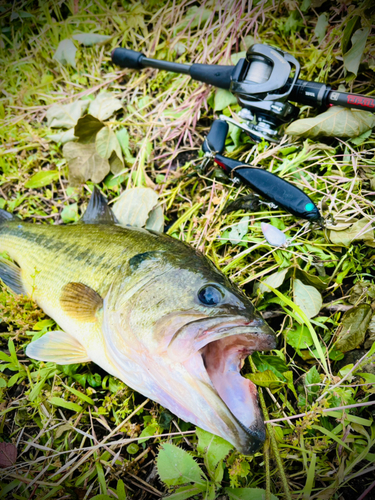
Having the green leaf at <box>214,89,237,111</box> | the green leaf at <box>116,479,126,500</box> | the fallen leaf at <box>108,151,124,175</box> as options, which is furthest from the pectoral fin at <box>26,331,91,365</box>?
the green leaf at <box>214,89,237,111</box>

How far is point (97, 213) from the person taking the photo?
9.00 feet

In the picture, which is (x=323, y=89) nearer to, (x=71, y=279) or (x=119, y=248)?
(x=119, y=248)

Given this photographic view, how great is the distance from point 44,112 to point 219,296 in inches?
132

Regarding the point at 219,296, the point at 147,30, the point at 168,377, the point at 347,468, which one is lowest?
the point at 347,468

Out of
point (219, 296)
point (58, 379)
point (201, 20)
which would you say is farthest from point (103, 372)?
point (201, 20)

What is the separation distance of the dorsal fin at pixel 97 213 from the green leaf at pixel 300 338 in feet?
5.22

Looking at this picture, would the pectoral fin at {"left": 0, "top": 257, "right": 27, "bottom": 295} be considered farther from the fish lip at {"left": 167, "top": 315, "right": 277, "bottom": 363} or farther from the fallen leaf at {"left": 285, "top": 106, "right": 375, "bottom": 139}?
the fallen leaf at {"left": 285, "top": 106, "right": 375, "bottom": 139}

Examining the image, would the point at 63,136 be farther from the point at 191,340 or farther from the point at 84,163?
the point at 191,340

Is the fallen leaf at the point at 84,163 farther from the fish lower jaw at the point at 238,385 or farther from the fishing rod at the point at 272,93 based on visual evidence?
the fish lower jaw at the point at 238,385

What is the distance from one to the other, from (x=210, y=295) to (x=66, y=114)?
2.91 metres

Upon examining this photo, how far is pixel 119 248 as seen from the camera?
2.20m

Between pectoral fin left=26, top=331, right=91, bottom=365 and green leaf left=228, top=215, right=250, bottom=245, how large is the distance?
1342 mm

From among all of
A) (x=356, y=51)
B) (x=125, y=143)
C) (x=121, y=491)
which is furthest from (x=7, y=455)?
(x=356, y=51)

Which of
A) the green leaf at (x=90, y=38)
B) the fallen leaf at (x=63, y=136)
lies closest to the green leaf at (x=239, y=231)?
the fallen leaf at (x=63, y=136)
